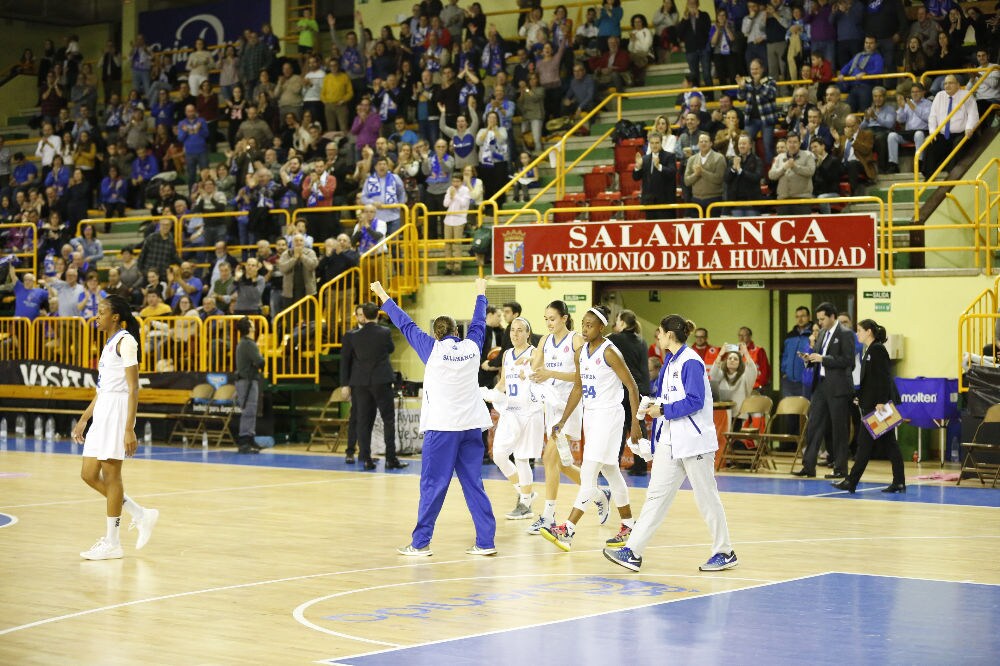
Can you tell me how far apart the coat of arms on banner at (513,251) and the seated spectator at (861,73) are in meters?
5.77

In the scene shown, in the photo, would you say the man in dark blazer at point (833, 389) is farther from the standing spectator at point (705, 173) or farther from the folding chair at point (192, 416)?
the folding chair at point (192, 416)

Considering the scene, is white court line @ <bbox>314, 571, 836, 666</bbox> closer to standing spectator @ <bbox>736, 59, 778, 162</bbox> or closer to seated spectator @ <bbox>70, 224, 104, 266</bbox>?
standing spectator @ <bbox>736, 59, 778, 162</bbox>

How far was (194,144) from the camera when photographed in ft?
101

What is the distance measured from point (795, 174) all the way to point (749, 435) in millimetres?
4526

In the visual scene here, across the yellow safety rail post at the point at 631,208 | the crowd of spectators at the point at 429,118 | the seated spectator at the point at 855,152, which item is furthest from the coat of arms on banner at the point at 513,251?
the seated spectator at the point at 855,152

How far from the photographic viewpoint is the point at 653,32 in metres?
28.2

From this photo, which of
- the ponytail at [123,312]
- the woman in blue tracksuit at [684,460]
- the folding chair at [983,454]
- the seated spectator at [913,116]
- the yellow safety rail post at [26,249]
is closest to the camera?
the woman in blue tracksuit at [684,460]

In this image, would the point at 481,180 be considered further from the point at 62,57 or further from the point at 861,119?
the point at 62,57

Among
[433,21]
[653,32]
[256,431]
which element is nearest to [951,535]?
[256,431]

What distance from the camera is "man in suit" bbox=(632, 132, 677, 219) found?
900 inches

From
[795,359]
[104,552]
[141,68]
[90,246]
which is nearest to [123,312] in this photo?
[104,552]

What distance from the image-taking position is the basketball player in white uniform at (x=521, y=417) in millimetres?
14516

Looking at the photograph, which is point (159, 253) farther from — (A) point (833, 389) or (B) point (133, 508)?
(B) point (133, 508)

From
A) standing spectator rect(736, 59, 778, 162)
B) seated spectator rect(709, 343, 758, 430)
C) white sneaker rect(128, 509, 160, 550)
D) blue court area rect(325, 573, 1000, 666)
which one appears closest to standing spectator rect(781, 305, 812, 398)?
seated spectator rect(709, 343, 758, 430)
